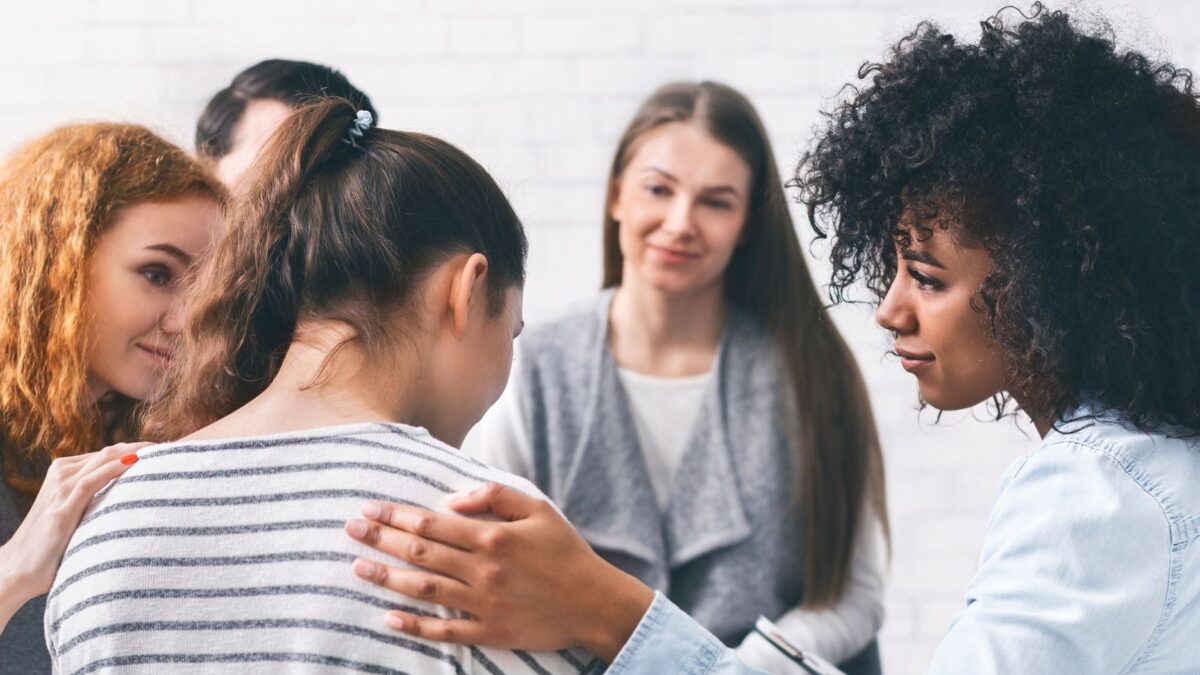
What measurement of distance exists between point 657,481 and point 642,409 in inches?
4.8

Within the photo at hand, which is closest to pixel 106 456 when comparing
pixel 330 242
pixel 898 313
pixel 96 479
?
pixel 96 479

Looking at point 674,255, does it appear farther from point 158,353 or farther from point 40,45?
point 40,45

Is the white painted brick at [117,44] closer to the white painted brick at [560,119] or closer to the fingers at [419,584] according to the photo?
the white painted brick at [560,119]

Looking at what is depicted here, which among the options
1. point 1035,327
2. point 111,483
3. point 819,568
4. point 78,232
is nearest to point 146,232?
point 78,232

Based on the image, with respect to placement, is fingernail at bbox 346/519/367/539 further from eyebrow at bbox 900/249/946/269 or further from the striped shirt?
eyebrow at bbox 900/249/946/269

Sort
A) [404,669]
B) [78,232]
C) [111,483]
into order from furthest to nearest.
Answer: [78,232], [111,483], [404,669]

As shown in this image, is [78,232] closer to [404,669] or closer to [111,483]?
[111,483]

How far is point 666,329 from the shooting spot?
2.11 metres

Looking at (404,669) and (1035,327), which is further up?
(1035,327)

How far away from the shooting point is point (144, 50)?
97.0 inches

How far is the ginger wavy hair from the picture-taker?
1274mm

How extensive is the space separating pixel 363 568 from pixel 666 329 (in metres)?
1.28

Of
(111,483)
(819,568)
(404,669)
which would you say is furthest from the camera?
(819,568)

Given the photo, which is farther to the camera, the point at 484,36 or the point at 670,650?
the point at 484,36
